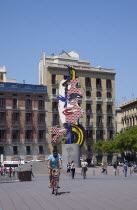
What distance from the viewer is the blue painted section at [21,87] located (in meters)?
80.5

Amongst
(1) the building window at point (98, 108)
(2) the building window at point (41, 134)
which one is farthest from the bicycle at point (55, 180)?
(1) the building window at point (98, 108)

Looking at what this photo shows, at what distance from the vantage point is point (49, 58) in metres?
94.6

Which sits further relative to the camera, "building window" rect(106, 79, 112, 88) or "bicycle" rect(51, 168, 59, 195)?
"building window" rect(106, 79, 112, 88)

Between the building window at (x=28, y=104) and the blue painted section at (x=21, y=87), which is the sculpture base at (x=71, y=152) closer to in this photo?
the building window at (x=28, y=104)

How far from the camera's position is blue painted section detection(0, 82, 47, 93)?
264 ft

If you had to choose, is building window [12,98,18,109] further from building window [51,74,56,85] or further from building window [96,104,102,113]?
building window [96,104,102,113]

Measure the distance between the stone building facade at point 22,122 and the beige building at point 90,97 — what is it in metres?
2.03

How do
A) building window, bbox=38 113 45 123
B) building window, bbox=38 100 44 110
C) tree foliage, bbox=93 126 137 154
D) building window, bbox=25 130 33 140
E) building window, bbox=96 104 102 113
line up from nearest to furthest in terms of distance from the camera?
1. tree foliage, bbox=93 126 137 154
2. building window, bbox=25 130 33 140
3. building window, bbox=38 113 45 123
4. building window, bbox=38 100 44 110
5. building window, bbox=96 104 102 113

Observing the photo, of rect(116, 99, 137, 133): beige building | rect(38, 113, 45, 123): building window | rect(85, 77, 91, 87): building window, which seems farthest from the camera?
rect(116, 99, 137, 133): beige building

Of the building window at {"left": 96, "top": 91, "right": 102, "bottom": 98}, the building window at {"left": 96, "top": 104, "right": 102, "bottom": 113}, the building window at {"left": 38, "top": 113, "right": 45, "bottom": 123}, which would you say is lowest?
the building window at {"left": 38, "top": 113, "right": 45, "bottom": 123}

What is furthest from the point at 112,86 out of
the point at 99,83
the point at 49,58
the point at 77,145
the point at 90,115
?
the point at 77,145

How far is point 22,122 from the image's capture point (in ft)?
266

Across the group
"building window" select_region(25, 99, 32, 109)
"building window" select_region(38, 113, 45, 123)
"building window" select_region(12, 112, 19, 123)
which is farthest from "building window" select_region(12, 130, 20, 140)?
"building window" select_region(25, 99, 32, 109)

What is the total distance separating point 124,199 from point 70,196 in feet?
7.54
